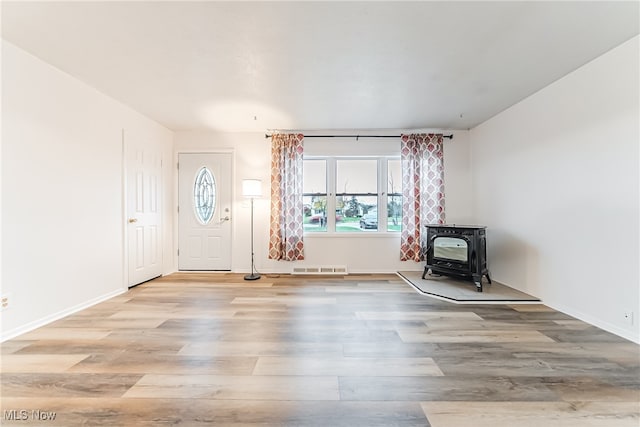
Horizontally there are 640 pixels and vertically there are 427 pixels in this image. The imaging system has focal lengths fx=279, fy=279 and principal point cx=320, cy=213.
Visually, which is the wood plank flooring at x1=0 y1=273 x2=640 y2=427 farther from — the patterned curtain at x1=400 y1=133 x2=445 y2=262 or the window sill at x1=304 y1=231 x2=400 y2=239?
the window sill at x1=304 y1=231 x2=400 y2=239

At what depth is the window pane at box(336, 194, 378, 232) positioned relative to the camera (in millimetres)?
4988

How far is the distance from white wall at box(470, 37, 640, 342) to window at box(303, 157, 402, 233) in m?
1.65

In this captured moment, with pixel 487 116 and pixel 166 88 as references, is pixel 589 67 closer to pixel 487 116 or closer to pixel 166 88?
pixel 487 116

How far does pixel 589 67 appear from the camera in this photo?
266 cm

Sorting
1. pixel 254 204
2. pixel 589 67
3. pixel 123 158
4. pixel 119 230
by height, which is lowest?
pixel 119 230

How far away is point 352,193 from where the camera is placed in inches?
196

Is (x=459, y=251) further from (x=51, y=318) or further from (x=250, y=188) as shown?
(x=51, y=318)

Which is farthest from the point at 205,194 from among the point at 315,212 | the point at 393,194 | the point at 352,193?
the point at 393,194

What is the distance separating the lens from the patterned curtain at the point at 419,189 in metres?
4.73

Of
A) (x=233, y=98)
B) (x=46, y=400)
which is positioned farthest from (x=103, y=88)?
(x=46, y=400)

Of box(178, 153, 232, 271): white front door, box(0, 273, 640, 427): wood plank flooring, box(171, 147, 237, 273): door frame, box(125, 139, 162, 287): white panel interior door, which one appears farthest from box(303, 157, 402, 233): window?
box(125, 139, 162, 287): white panel interior door

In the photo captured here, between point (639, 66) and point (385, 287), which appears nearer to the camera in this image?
point (639, 66)

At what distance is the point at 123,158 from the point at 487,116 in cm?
516

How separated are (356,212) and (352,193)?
1.14 feet
